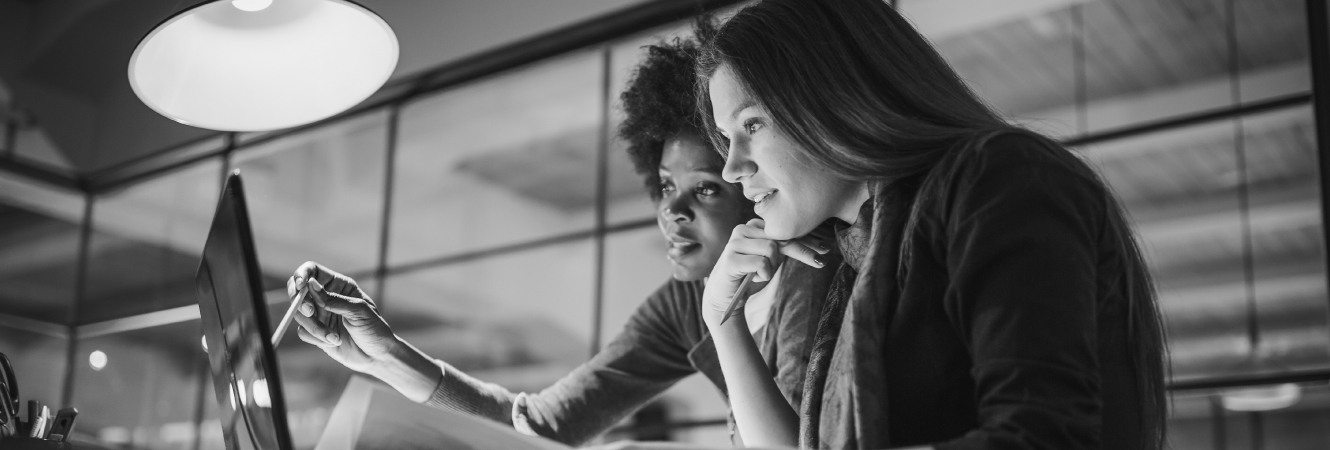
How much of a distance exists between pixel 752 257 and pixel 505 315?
21.7m

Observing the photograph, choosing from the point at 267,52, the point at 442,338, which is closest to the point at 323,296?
the point at 267,52

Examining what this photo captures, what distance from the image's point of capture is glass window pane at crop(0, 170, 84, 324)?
6.81 meters

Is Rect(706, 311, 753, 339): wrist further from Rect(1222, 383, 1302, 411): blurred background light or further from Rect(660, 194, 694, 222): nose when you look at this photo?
Rect(1222, 383, 1302, 411): blurred background light

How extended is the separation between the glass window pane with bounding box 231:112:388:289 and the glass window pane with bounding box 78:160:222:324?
111cm

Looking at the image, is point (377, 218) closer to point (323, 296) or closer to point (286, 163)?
point (286, 163)

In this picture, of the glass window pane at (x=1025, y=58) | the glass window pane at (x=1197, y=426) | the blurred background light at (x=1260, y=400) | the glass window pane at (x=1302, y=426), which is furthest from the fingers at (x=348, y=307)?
the glass window pane at (x=1302, y=426)

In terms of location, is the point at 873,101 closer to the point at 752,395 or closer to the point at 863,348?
the point at 863,348

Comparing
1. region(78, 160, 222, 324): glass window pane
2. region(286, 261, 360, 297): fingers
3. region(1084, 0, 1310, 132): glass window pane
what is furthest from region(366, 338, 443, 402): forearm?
region(1084, 0, 1310, 132): glass window pane

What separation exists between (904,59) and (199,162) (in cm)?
589

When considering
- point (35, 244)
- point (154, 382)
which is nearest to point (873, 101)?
point (35, 244)

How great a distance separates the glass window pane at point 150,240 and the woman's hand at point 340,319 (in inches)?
122

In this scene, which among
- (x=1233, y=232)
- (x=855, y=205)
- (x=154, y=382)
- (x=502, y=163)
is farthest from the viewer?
(x=154, y=382)

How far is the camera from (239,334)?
94 cm

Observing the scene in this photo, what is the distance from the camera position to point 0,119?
20.3 ft
